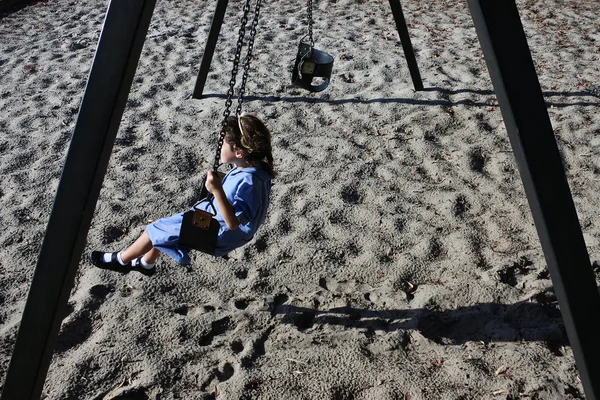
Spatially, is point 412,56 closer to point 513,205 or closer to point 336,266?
point 513,205

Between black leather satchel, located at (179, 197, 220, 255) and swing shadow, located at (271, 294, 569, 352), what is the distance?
68 cm

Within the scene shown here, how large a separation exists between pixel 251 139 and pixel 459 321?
1.24 m

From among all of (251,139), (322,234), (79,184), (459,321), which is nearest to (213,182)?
(251,139)

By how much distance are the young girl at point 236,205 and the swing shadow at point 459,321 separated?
0.50 meters

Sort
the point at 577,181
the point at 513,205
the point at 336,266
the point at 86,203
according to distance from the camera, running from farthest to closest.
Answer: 1. the point at 577,181
2. the point at 513,205
3. the point at 336,266
4. the point at 86,203

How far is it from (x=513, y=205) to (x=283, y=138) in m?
1.67

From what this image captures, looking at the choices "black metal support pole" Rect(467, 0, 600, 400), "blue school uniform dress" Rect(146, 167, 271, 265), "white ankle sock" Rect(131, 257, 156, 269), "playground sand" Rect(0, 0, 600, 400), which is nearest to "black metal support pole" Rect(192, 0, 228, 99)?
"playground sand" Rect(0, 0, 600, 400)

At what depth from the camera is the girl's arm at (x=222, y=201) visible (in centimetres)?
260

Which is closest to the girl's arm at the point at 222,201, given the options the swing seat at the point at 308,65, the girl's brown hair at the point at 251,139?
the girl's brown hair at the point at 251,139

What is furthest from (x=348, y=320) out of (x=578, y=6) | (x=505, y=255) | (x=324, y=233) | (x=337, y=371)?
(x=578, y=6)

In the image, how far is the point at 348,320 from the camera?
300 centimetres

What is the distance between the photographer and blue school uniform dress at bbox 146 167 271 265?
2768 millimetres

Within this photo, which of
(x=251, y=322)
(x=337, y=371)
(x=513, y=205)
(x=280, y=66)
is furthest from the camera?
(x=280, y=66)

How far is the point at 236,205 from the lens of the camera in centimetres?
277
